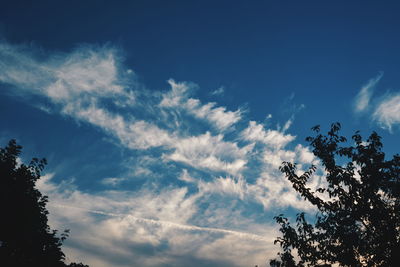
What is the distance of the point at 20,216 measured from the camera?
20.0 meters

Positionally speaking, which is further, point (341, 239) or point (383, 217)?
point (341, 239)

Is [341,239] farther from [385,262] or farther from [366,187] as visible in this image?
[366,187]

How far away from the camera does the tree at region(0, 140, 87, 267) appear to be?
19453 millimetres

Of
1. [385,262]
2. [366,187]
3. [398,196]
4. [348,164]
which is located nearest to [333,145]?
[348,164]

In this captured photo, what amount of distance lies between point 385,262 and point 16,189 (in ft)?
80.2

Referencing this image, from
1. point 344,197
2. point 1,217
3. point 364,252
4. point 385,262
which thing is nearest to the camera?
point 385,262

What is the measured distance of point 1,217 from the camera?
19234 mm

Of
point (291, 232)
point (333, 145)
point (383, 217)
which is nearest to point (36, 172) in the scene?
point (291, 232)

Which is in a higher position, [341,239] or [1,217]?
[1,217]

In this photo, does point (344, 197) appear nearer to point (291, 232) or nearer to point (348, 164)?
point (348, 164)

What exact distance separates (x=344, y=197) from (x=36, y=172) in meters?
23.4

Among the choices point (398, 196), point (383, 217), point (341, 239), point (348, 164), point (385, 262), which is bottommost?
point (385, 262)

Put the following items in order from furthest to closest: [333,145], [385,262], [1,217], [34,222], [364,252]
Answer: [34,222] < [1,217] < [333,145] < [364,252] < [385,262]

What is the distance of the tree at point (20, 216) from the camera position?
1945 cm
